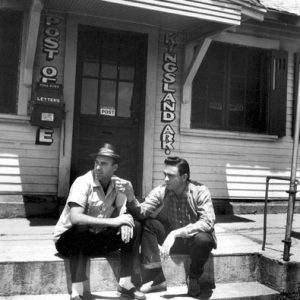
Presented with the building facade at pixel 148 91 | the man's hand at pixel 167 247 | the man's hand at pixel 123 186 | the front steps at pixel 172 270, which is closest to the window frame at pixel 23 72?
the building facade at pixel 148 91

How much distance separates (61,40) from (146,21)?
5.00 feet

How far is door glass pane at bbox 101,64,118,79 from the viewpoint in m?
7.20

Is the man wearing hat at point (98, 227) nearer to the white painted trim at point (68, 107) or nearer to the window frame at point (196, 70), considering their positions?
the white painted trim at point (68, 107)

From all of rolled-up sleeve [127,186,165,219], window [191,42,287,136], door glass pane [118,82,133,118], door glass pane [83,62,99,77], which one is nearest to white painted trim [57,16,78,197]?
door glass pane [83,62,99,77]

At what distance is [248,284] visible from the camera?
457 centimetres

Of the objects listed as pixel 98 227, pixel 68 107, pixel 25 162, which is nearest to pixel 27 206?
pixel 25 162

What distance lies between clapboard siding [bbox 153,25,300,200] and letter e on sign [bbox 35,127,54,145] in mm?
1858

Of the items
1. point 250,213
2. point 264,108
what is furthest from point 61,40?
point 250,213

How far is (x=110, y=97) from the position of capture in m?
7.25

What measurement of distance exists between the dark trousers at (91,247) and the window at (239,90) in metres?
3.97

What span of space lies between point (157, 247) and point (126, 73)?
13.3 ft

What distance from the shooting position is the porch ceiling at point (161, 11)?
19.1 feet

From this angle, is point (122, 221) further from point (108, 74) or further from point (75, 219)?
point (108, 74)

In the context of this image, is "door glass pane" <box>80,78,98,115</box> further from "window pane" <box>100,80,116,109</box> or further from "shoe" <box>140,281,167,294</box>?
"shoe" <box>140,281,167,294</box>
